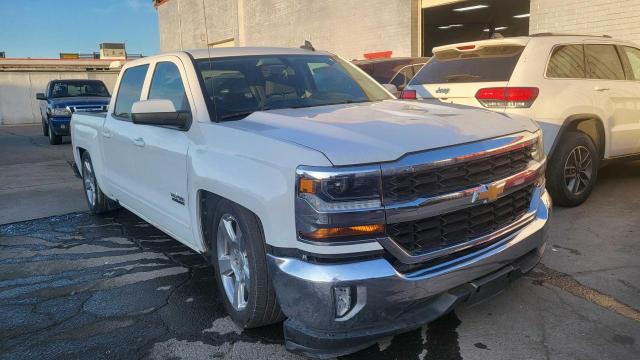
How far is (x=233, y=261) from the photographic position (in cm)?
330

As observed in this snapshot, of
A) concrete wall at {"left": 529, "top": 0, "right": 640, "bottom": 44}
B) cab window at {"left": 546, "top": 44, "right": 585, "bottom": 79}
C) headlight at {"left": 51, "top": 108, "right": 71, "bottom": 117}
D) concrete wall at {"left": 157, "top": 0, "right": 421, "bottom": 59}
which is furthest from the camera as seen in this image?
concrete wall at {"left": 157, "top": 0, "right": 421, "bottom": 59}

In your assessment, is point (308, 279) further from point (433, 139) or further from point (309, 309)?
point (433, 139)

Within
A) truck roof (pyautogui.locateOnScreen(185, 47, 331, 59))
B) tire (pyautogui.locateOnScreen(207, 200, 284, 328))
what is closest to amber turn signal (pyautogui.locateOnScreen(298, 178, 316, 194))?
tire (pyautogui.locateOnScreen(207, 200, 284, 328))

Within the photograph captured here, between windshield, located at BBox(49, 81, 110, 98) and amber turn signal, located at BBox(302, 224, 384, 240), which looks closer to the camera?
amber turn signal, located at BBox(302, 224, 384, 240)

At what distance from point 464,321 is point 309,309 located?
1.23 m

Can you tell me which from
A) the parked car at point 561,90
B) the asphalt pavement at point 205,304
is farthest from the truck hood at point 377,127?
the parked car at point 561,90

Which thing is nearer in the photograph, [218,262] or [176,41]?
Answer: [218,262]

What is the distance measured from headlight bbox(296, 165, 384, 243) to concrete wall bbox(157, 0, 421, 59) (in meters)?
8.61

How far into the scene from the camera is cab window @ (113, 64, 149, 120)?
4.86m

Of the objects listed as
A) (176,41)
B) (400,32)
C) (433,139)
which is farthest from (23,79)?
(433,139)

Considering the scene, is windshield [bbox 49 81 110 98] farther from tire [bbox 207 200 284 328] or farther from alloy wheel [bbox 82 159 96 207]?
tire [bbox 207 200 284 328]

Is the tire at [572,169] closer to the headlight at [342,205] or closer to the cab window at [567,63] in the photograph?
the cab window at [567,63]

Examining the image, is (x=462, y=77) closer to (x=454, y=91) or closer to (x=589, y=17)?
(x=454, y=91)

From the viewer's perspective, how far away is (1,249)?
17.4 feet
